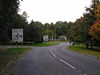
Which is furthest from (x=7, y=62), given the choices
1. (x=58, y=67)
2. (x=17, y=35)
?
(x=17, y=35)

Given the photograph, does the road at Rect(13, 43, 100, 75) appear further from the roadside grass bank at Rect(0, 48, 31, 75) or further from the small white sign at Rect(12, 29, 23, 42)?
the small white sign at Rect(12, 29, 23, 42)

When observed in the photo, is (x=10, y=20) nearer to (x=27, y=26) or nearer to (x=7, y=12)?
(x=7, y=12)

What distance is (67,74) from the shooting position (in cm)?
990

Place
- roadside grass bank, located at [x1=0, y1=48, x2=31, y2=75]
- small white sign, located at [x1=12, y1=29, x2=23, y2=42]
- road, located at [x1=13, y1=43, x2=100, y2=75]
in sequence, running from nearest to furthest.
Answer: road, located at [x1=13, y1=43, x2=100, y2=75]
roadside grass bank, located at [x1=0, y1=48, x2=31, y2=75]
small white sign, located at [x1=12, y1=29, x2=23, y2=42]

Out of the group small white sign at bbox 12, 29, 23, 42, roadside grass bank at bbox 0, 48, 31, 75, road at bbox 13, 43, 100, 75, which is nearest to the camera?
road at bbox 13, 43, 100, 75

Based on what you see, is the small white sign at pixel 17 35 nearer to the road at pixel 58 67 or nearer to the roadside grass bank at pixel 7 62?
the roadside grass bank at pixel 7 62

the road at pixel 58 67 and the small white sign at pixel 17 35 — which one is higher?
the small white sign at pixel 17 35

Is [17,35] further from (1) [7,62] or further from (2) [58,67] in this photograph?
(2) [58,67]

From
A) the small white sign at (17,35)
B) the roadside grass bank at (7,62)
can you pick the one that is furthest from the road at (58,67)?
the small white sign at (17,35)

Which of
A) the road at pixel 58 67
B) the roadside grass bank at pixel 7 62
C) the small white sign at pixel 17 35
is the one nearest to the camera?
the road at pixel 58 67

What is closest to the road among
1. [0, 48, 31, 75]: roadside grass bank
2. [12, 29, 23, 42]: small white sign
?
[0, 48, 31, 75]: roadside grass bank

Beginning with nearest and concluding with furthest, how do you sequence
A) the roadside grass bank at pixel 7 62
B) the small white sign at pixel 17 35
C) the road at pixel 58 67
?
the road at pixel 58 67 < the roadside grass bank at pixel 7 62 < the small white sign at pixel 17 35

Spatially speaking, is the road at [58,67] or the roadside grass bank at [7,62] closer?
the road at [58,67]

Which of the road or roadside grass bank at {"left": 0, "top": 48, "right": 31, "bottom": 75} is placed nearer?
the road
